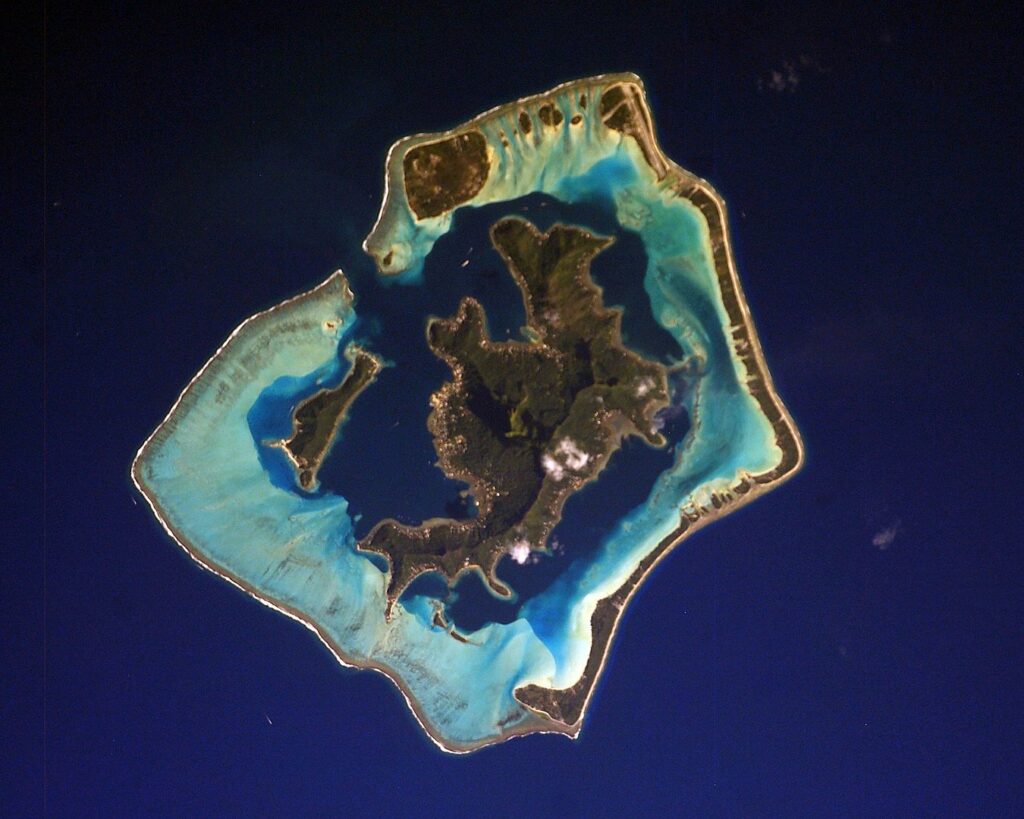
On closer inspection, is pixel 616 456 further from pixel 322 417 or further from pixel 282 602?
pixel 282 602

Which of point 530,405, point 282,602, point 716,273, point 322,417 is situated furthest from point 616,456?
point 282,602

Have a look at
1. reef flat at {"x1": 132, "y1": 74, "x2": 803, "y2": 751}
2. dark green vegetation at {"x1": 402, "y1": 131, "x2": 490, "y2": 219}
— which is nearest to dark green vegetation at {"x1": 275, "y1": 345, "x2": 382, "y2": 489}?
reef flat at {"x1": 132, "y1": 74, "x2": 803, "y2": 751}

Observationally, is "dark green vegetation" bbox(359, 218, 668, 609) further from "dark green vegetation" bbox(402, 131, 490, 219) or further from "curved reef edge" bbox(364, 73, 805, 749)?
"curved reef edge" bbox(364, 73, 805, 749)

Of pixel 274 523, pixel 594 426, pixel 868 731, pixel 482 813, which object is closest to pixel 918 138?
pixel 594 426

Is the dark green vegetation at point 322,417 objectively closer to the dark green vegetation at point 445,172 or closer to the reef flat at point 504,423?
the reef flat at point 504,423

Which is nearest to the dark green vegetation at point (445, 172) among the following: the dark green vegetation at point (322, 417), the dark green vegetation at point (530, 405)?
the dark green vegetation at point (530, 405)

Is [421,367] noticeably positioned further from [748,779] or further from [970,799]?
[970,799]
